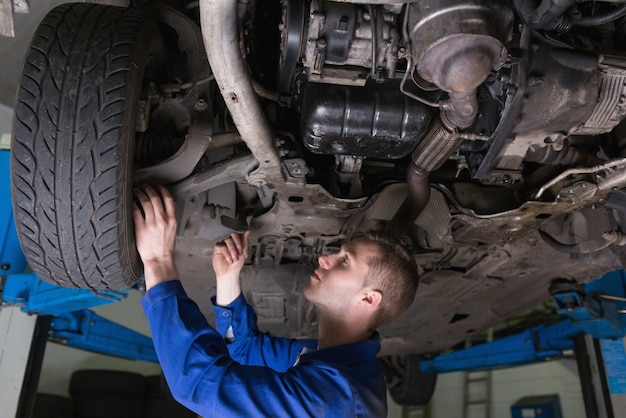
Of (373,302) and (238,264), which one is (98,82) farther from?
(373,302)

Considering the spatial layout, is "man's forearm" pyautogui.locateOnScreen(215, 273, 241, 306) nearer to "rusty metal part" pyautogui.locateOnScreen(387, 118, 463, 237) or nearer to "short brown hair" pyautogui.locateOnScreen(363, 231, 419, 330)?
"short brown hair" pyautogui.locateOnScreen(363, 231, 419, 330)

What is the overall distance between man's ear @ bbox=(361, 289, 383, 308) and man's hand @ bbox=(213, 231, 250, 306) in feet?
1.49

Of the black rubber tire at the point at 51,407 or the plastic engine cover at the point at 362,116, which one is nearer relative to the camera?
the plastic engine cover at the point at 362,116

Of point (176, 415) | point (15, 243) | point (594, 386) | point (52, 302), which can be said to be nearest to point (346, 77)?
point (52, 302)

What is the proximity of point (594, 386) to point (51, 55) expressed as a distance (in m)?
3.36

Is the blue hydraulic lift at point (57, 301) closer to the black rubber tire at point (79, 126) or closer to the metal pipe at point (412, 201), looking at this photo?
the black rubber tire at point (79, 126)

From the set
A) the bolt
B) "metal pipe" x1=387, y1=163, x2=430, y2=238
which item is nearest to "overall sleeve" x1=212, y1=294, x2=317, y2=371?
"metal pipe" x1=387, y1=163, x2=430, y2=238

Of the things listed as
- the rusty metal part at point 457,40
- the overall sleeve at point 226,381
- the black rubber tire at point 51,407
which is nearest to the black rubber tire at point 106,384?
the black rubber tire at point 51,407

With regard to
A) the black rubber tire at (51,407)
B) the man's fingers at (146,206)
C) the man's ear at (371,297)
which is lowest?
the black rubber tire at (51,407)

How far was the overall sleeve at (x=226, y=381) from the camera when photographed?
1282 millimetres

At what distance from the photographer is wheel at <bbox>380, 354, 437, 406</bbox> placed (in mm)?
4492

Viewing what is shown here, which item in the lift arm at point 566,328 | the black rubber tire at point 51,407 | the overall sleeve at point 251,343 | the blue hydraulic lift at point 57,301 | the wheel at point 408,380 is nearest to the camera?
the overall sleeve at point 251,343

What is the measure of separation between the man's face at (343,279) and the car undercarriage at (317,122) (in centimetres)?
24

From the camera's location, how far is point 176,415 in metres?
4.17
